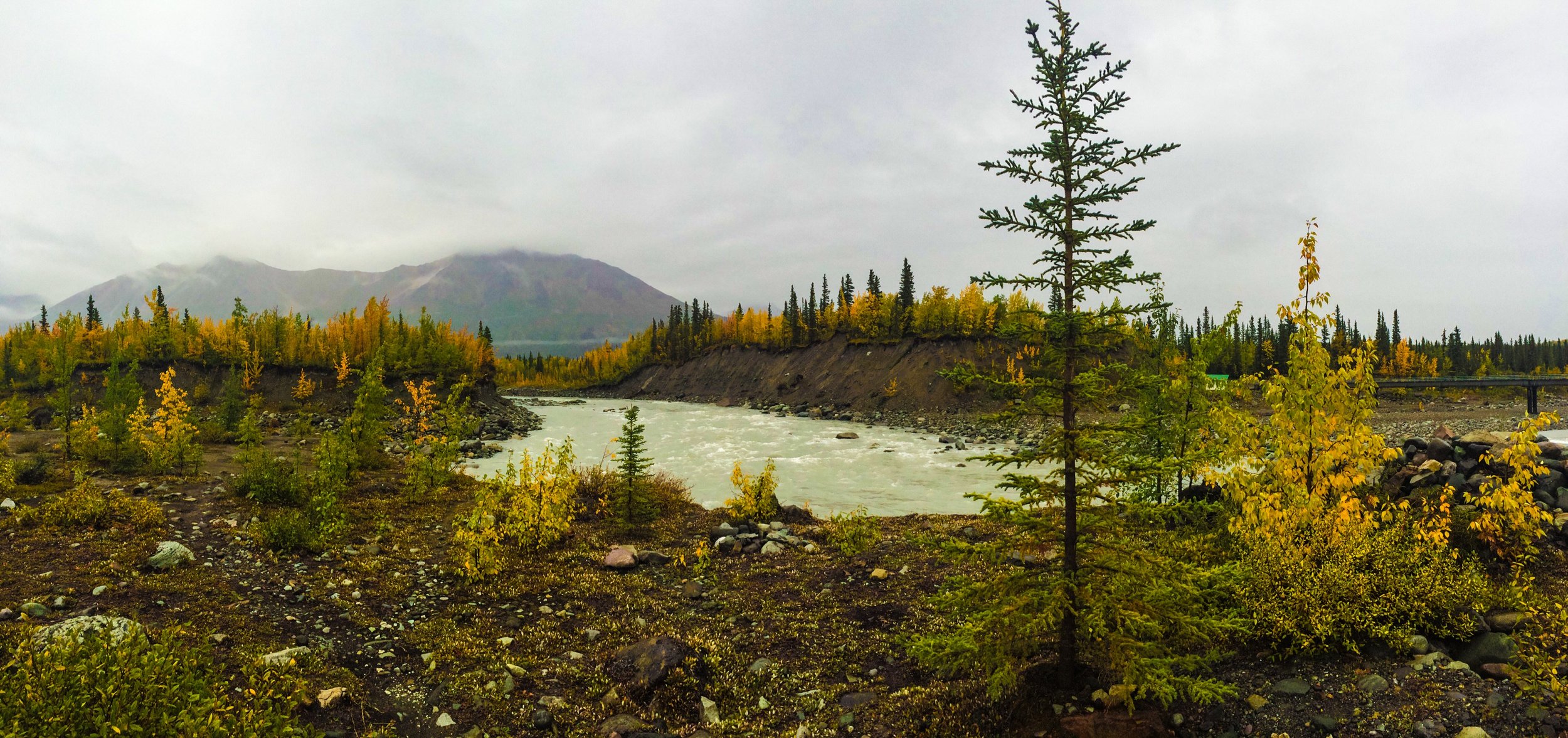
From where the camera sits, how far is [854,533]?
13773 millimetres

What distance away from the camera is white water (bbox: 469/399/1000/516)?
23.7 metres

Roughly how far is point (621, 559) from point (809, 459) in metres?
23.9

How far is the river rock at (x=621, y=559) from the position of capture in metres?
12.1

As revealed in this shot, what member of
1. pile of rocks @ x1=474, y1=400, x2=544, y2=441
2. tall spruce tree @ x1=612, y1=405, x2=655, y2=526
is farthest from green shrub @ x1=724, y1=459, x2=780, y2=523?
pile of rocks @ x1=474, y1=400, x2=544, y2=441

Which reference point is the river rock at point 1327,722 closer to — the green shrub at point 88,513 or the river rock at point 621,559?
the river rock at point 621,559

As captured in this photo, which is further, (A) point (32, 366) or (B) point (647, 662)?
(A) point (32, 366)

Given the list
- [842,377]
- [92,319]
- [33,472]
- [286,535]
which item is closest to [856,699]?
[286,535]

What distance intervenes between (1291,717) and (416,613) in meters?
10.9

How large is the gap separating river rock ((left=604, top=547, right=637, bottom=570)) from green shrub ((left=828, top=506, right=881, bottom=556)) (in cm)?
435

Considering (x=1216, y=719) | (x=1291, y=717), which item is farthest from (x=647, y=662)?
(x=1291, y=717)

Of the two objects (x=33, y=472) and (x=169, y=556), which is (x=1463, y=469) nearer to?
(x=169, y=556)

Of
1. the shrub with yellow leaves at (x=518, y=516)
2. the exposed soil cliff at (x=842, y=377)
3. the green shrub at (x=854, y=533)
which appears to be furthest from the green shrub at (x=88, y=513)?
the exposed soil cliff at (x=842, y=377)

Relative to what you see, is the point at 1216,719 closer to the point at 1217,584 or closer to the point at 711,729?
the point at 1217,584

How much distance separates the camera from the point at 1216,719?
5984mm
